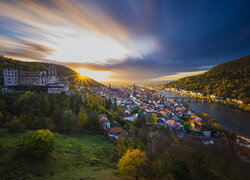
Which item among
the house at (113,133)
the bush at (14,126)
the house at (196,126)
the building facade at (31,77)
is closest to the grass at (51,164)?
the bush at (14,126)

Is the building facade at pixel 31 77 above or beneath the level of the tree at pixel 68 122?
above

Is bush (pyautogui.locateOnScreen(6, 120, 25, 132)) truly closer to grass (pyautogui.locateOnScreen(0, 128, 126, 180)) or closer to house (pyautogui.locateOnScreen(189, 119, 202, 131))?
Answer: grass (pyautogui.locateOnScreen(0, 128, 126, 180))

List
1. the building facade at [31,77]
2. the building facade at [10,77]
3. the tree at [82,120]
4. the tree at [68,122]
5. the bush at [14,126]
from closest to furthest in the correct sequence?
the bush at [14,126], the tree at [68,122], the tree at [82,120], the building facade at [10,77], the building facade at [31,77]

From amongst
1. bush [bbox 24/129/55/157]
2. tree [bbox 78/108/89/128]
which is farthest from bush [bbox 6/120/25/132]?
tree [bbox 78/108/89/128]

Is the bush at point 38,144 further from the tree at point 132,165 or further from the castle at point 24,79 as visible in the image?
the castle at point 24,79

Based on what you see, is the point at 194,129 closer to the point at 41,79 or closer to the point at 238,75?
Answer: the point at 41,79

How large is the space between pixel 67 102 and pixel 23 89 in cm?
791

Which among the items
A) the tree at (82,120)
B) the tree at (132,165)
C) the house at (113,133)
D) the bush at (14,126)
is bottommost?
the house at (113,133)

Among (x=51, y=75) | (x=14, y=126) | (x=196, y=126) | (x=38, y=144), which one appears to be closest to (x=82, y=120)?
(x=14, y=126)

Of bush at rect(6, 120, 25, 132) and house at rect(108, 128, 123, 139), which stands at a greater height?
bush at rect(6, 120, 25, 132)

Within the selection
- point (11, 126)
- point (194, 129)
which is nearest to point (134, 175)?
point (11, 126)

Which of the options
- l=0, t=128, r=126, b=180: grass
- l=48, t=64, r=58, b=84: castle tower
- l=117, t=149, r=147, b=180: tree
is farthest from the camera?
l=48, t=64, r=58, b=84: castle tower

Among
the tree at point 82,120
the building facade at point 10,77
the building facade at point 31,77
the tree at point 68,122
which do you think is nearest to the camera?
the tree at point 68,122

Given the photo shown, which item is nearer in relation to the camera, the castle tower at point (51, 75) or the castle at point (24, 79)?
the castle at point (24, 79)
